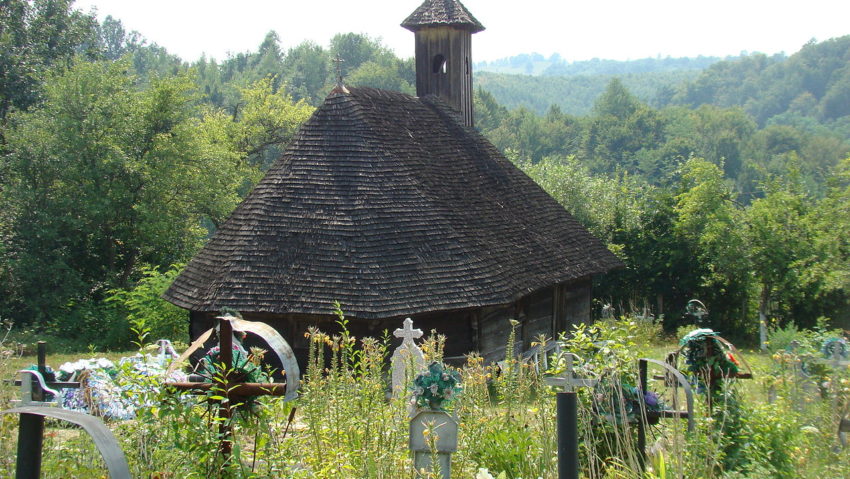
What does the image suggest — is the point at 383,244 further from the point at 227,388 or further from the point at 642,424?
the point at 227,388

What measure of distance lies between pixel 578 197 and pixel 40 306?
1661 centimetres

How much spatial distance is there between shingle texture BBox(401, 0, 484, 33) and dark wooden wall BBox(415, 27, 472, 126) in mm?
196

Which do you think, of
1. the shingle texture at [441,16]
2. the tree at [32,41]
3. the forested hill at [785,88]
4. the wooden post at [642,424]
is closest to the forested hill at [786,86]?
the forested hill at [785,88]

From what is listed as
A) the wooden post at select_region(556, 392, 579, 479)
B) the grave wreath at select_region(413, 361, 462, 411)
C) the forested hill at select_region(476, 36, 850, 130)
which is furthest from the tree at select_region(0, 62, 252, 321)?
the forested hill at select_region(476, 36, 850, 130)

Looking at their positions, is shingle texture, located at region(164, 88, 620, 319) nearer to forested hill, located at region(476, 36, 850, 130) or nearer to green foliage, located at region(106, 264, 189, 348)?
green foliage, located at region(106, 264, 189, 348)

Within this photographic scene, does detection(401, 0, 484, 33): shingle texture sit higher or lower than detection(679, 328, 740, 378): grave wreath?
higher

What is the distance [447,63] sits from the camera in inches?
727

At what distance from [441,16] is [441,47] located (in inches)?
26.6

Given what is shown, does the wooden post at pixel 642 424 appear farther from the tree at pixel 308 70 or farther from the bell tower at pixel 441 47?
Answer: the tree at pixel 308 70

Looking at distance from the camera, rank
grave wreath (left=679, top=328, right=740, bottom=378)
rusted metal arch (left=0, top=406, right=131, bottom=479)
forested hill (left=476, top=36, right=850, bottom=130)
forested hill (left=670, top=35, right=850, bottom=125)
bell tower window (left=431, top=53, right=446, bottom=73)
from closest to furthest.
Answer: rusted metal arch (left=0, top=406, right=131, bottom=479), grave wreath (left=679, top=328, right=740, bottom=378), bell tower window (left=431, top=53, right=446, bottom=73), forested hill (left=476, top=36, right=850, bottom=130), forested hill (left=670, top=35, right=850, bottom=125)

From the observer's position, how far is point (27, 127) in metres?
22.0

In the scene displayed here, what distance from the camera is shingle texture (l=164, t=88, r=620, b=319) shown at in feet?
40.6

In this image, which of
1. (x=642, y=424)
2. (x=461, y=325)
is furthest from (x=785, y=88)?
(x=642, y=424)

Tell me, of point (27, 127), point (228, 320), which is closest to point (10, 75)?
point (27, 127)
